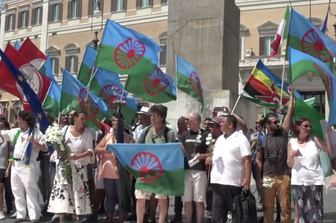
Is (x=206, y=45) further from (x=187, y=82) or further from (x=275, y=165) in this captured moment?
(x=275, y=165)

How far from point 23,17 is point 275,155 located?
1684 inches

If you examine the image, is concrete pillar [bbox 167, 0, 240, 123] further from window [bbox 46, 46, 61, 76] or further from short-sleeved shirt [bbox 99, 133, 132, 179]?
window [bbox 46, 46, 61, 76]

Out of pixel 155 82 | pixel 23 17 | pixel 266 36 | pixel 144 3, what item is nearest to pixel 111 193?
pixel 155 82

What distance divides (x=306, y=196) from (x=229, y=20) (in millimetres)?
4942

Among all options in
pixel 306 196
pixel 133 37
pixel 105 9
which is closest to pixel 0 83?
pixel 133 37

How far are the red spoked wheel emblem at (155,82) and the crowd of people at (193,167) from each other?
598 millimetres

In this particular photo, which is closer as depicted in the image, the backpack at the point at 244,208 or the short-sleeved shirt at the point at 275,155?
the backpack at the point at 244,208

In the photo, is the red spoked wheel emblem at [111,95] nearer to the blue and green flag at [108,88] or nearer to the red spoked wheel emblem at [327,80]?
the blue and green flag at [108,88]

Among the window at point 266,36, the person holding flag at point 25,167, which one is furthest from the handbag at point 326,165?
the window at point 266,36

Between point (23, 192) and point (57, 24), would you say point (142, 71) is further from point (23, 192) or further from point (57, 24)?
point (57, 24)

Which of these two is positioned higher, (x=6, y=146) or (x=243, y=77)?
(x=243, y=77)

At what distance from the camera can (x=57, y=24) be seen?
142 feet

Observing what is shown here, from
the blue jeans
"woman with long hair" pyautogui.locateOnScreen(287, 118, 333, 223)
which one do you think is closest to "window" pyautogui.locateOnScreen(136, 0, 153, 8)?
the blue jeans

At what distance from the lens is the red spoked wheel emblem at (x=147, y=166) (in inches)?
259
